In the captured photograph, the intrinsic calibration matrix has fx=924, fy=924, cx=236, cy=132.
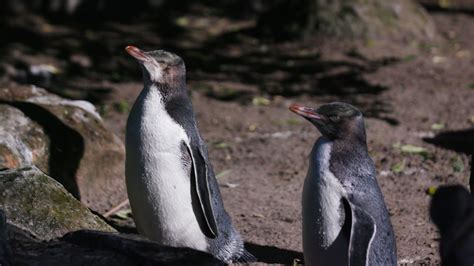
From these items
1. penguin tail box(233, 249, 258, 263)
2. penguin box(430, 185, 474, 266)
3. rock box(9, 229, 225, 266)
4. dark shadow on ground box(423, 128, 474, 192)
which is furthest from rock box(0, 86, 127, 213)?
penguin box(430, 185, 474, 266)

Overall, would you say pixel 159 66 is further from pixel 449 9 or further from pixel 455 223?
pixel 449 9

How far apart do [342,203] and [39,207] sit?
156 centimetres

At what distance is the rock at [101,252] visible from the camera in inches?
168

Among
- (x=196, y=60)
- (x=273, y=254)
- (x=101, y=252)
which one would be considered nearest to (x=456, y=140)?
(x=273, y=254)

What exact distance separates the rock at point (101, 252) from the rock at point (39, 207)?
172 mm

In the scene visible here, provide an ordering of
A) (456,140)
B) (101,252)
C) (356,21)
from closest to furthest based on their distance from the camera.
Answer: (101,252), (456,140), (356,21)

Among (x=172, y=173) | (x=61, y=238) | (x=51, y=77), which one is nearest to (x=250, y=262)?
(x=172, y=173)

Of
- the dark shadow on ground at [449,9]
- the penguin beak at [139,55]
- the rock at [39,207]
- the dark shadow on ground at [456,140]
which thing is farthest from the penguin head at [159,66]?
the dark shadow on ground at [449,9]

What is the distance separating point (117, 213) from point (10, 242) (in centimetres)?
195

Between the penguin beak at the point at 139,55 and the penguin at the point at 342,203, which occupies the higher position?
the penguin beak at the point at 139,55

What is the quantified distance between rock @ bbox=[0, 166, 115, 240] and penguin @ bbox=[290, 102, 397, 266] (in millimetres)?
1215

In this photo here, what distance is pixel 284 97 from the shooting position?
9.54m

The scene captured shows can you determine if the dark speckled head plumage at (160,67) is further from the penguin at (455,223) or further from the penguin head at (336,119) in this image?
the penguin at (455,223)

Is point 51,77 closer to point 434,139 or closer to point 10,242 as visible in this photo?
point 434,139
